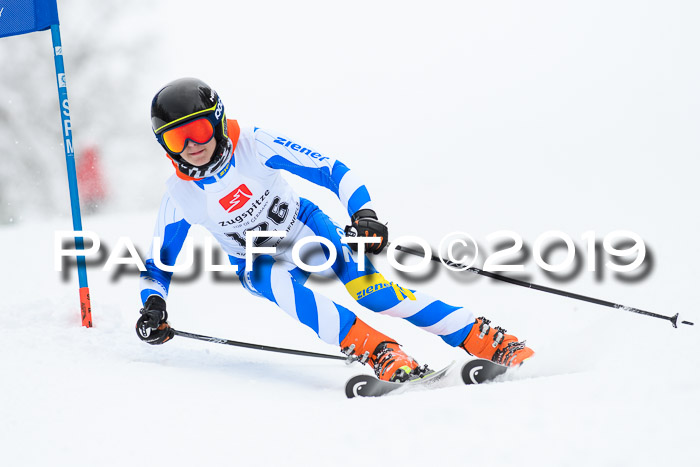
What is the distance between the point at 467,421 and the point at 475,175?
29.2 ft

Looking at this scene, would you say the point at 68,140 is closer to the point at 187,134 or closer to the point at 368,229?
the point at 187,134

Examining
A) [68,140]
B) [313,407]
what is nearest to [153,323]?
[313,407]

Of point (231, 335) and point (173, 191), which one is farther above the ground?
point (173, 191)

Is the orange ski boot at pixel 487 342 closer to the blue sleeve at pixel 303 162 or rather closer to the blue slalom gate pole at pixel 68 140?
the blue sleeve at pixel 303 162

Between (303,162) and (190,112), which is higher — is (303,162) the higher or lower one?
the lower one

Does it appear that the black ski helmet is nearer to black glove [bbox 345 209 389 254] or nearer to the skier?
the skier

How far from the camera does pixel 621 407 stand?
1.71m

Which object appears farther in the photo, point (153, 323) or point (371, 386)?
point (153, 323)

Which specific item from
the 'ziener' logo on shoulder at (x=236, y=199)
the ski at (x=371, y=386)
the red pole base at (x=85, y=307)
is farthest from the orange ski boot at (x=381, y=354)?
the red pole base at (x=85, y=307)

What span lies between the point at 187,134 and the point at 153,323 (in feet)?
3.31

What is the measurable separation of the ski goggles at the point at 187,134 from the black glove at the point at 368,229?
811mm

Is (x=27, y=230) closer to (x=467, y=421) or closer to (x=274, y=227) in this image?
(x=274, y=227)

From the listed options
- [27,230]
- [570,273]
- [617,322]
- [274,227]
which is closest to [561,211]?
[570,273]

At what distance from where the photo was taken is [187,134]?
2.85 meters
